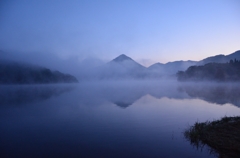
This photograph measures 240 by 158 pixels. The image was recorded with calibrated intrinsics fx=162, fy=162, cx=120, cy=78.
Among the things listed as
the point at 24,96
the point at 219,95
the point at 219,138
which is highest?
the point at 219,95

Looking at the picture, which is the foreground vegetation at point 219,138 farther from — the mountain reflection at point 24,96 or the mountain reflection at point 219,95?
the mountain reflection at point 24,96

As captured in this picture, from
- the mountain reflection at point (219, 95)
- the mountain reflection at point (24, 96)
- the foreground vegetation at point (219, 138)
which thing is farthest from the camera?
the mountain reflection at point (24, 96)

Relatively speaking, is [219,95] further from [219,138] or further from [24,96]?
[24,96]

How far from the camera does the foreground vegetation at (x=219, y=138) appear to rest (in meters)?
11.1

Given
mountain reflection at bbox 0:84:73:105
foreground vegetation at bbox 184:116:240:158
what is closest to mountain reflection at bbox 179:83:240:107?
foreground vegetation at bbox 184:116:240:158

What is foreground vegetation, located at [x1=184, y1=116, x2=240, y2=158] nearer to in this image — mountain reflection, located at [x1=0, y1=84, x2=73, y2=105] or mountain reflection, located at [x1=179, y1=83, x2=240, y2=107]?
mountain reflection, located at [x1=179, y1=83, x2=240, y2=107]

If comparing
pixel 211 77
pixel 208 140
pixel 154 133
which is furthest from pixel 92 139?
pixel 211 77

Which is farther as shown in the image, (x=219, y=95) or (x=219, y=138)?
(x=219, y=95)

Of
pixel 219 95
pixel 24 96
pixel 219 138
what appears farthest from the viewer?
pixel 24 96

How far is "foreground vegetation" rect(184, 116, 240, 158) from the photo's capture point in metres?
11.1

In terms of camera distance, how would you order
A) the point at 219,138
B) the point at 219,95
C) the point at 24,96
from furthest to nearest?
the point at 24,96
the point at 219,95
the point at 219,138

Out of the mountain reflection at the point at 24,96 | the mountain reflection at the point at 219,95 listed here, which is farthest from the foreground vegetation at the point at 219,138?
the mountain reflection at the point at 24,96

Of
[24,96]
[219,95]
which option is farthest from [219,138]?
[24,96]

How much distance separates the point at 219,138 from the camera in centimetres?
1287
